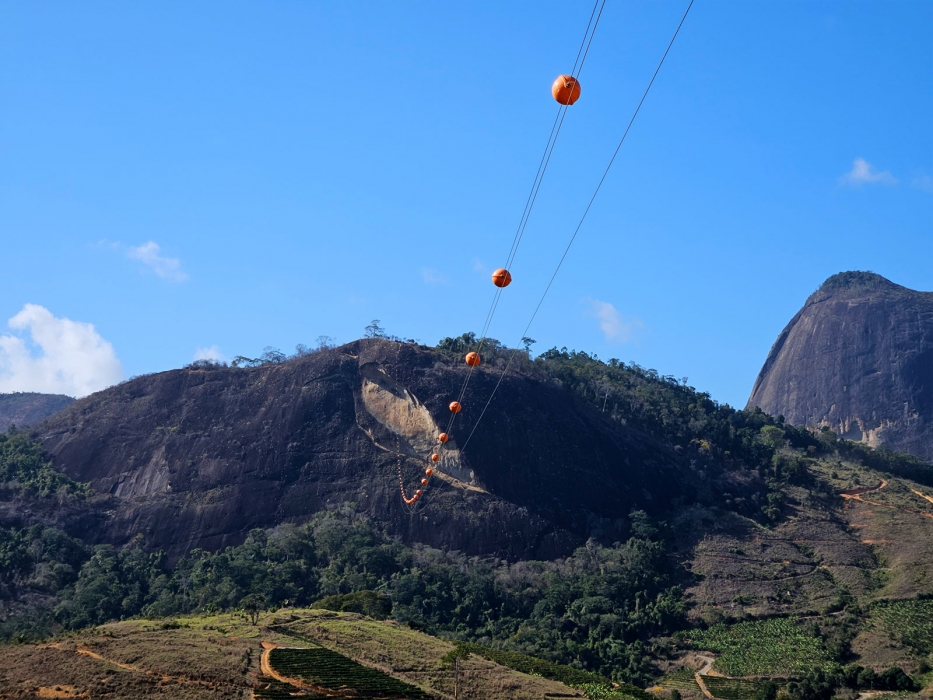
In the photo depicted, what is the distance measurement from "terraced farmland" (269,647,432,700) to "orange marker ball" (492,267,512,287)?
67.1 feet

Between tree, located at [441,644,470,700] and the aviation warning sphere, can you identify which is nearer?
the aviation warning sphere

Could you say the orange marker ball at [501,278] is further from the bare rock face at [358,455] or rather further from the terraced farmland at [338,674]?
the bare rock face at [358,455]

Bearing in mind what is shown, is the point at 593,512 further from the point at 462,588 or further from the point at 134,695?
the point at 134,695

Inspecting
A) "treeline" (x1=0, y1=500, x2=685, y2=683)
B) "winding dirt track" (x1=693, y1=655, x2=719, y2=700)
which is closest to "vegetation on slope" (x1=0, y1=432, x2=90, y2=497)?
"treeline" (x1=0, y1=500, x2=685, y2=683)

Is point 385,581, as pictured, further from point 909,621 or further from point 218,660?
point 909,621

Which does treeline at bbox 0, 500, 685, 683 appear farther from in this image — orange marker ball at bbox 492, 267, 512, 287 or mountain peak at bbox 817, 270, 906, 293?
mountain peak at bbox 817, 270, 906, 293

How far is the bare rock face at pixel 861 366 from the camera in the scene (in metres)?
137

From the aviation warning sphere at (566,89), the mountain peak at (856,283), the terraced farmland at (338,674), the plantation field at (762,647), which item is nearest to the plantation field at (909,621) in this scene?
the plantation field at (762,647)

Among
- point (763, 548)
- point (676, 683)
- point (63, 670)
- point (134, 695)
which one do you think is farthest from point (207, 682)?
point (763, 548)

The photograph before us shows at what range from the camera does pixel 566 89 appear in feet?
60.7

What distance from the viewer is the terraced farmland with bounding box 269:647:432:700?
121 ft

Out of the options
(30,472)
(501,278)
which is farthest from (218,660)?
(30,472)

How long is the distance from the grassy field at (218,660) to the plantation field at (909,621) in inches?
903

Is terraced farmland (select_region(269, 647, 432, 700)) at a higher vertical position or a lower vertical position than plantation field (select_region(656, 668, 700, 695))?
lower
